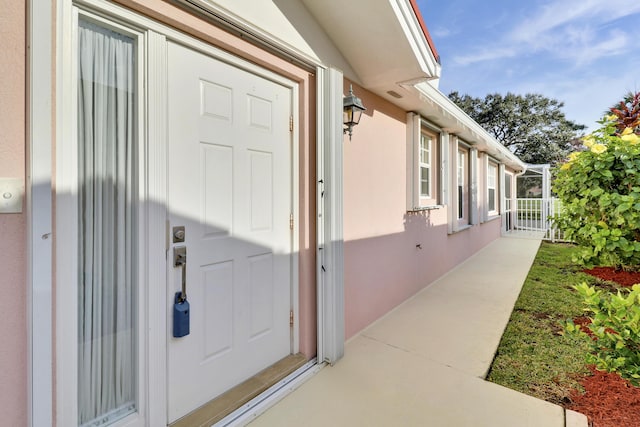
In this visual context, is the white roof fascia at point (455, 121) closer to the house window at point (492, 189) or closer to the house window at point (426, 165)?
the house window at point (426, 165)

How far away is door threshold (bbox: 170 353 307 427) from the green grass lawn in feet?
5.22

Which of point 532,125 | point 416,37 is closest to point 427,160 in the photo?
point 416,37

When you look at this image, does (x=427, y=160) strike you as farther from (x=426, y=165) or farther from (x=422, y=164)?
(x=422, y=164)

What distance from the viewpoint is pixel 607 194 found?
3512 mm

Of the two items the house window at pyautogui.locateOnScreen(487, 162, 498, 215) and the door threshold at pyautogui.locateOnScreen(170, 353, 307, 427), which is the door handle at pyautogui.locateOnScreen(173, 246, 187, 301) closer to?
the door threshold at pyautogui.locateOnScreen(170, 353, 307, 427)

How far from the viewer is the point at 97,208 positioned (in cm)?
158

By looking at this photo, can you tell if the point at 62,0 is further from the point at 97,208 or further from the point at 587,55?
the point at 587,55

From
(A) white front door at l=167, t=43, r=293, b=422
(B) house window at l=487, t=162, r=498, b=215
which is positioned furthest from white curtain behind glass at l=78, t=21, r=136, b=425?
(B) house window at l=487, t=162, r=498, b=215

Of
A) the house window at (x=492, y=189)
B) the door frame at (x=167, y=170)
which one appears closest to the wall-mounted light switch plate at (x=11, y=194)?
the door frame at (x=167, y=170)

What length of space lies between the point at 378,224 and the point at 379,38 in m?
1.90

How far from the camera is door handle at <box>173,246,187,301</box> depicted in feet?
6.11

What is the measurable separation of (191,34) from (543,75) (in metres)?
23.9

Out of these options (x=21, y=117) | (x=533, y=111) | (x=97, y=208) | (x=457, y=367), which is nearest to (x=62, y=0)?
(x=21, y=117)

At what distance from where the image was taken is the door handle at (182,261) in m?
1.86
